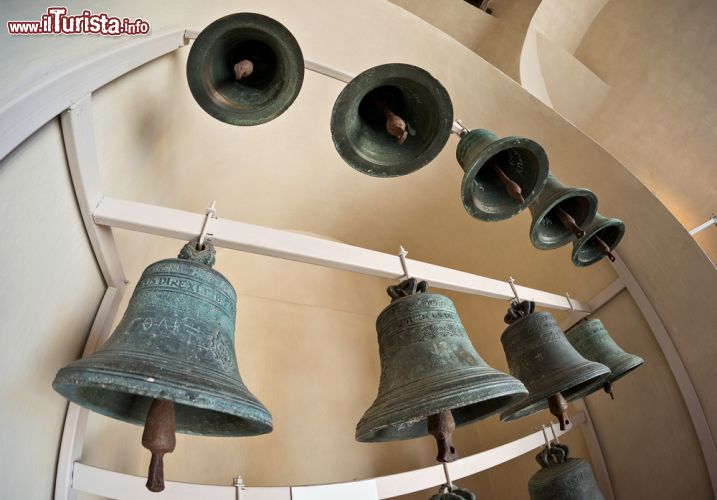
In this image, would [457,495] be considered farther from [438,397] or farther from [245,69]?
[245,69]

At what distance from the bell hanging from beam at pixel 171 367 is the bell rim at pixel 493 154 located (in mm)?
1091

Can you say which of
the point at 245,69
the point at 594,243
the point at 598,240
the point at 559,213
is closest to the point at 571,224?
the point at 559,213

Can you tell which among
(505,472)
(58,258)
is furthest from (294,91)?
(505,472)

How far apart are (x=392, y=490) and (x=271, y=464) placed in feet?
4.42

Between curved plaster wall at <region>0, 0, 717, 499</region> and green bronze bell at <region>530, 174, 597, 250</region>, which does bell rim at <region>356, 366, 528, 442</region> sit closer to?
curved plaster wall at <region>0, 0, 717, 499</region>

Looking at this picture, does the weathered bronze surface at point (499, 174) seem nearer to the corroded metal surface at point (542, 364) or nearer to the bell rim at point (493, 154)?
the bell rim at point (493, 154)

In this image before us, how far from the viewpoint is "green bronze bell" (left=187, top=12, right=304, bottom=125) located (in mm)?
1582

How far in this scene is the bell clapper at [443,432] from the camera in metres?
1.15

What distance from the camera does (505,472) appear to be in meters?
3.19

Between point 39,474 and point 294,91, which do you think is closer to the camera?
point 39,474

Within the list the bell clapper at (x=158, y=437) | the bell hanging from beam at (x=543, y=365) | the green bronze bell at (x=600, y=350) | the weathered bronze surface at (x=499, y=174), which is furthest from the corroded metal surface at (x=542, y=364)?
the bell clapper at (x=158, y=437)

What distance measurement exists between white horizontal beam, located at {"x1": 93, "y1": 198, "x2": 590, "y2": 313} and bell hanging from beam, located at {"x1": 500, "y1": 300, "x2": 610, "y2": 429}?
24 cm

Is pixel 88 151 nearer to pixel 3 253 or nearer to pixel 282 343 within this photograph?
pixel 3 253

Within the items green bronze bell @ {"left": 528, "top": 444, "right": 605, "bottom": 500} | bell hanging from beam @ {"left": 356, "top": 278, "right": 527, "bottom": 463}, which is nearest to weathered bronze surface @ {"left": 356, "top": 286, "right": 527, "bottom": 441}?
bell hanging from beam @ {"left": 356, "top": 278, "right": 527, "bottom": 463}
